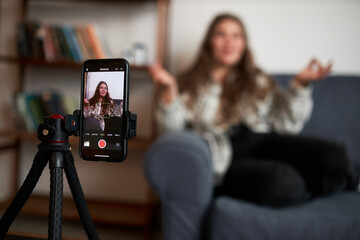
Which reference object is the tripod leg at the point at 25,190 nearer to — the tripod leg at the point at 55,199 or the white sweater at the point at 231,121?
the tripod leg at the point at 55,199

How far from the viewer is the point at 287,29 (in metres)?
1.70

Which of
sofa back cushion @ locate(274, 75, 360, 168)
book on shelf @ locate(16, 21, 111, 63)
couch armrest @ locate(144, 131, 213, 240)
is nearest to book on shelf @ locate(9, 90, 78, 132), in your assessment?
book on shelf @ locate(16, 21, 111, 63)

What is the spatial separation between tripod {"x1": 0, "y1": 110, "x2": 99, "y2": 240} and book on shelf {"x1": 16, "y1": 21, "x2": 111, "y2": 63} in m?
1.25

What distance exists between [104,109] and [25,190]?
0.43ft

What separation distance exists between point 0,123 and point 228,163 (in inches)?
58.1

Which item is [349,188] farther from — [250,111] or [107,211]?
[107,211]

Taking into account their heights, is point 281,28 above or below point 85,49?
above

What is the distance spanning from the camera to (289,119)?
1.42 metres

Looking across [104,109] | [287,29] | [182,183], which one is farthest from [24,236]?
[287,29]

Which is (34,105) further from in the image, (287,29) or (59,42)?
(287,29)

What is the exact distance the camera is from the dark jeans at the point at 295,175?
0.86 meters

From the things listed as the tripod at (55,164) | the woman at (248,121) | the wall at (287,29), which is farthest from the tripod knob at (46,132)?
the wall at (287,29)

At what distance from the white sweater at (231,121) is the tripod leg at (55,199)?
36.7 inches

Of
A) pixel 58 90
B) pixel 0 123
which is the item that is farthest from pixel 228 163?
pixel 0 123
